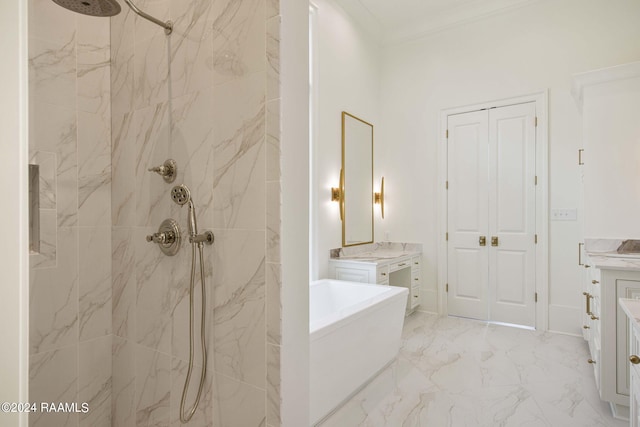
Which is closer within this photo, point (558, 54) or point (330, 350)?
point (330, 350)

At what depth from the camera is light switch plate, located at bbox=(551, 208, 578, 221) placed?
3.60 m

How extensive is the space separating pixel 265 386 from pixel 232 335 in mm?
232

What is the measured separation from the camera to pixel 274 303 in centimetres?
126

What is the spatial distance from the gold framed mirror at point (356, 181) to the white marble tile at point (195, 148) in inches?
97.9

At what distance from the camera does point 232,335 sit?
1.39 m

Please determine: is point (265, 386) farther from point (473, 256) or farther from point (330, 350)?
point (473, 256)

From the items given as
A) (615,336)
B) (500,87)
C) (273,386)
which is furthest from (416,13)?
(273,386)

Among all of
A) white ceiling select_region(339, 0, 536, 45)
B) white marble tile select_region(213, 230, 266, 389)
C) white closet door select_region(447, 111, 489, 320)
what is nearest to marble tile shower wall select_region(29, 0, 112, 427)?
white marble tile select_region(213, 230, 266, 389)

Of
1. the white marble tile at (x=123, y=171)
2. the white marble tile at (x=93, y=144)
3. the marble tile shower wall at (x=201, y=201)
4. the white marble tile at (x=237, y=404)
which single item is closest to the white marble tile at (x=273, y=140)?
the marble tile shower wall at (x=201, y=201)

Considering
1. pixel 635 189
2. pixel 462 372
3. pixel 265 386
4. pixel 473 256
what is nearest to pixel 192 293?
pixel 265 386

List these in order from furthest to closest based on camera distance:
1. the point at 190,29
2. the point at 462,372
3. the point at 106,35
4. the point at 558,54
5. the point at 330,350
A: the point at 558,54 < the point at 462,372 < the point at 330,350 < the point at 106,35 < the point at 190,29

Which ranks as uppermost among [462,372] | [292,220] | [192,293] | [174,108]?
[174,108]

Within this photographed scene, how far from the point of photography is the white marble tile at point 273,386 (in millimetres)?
1244

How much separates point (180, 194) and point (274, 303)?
2.14ft
